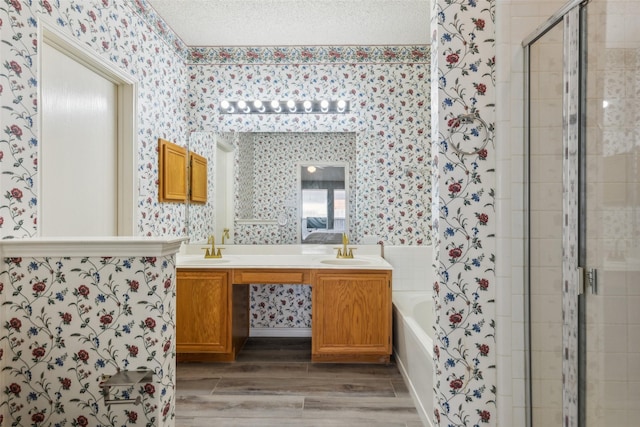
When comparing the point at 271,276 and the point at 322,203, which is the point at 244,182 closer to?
the point at 322,203

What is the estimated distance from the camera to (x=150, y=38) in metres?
2.74

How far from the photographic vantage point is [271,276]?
9.09 ft

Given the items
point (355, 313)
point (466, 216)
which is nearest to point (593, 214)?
point (466, 216)

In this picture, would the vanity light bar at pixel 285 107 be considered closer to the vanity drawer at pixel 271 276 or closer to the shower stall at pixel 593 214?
the vanity drawer at pixel 271 276

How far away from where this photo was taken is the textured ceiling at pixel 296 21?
2.65 metres

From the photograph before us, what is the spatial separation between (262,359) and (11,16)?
2.49m

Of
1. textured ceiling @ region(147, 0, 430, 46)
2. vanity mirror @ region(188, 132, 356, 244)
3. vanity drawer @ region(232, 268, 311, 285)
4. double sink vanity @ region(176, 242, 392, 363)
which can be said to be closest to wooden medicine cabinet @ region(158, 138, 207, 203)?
vanity mirror @ region(188, 132, 356, 244)

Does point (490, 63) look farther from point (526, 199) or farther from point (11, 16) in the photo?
point (11, 16)

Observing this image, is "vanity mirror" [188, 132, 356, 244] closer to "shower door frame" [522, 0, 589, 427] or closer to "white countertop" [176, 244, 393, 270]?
"white countertop" [176, 244, 393, 270]

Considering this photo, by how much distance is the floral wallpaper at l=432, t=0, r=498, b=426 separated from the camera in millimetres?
1556

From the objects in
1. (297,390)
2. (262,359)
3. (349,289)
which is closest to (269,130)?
(349,289)

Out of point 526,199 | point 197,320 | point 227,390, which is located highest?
point 526,199

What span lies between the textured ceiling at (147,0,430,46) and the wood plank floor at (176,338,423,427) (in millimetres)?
2571

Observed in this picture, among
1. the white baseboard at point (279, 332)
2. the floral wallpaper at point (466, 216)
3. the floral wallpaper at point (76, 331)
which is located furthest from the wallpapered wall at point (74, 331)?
the white baseboard at point (279, 332)
